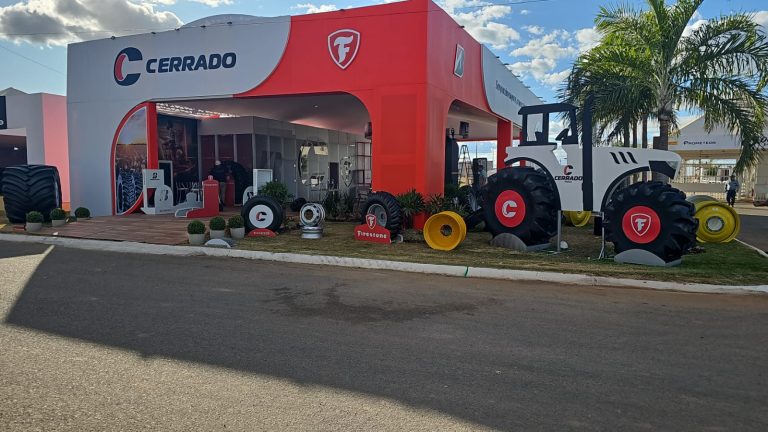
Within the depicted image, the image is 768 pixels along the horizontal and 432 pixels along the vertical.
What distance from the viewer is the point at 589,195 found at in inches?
363

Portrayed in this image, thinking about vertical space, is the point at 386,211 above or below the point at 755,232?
above

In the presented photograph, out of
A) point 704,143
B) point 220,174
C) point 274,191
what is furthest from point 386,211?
point 704,143

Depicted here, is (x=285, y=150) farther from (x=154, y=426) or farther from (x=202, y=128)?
(x=154, y=426)

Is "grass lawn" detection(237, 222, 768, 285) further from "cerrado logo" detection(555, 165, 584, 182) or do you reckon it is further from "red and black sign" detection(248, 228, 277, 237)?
"cerrado logo" detection(555, 165, 584, 182)

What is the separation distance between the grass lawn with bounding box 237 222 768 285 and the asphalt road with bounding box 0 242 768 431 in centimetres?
91

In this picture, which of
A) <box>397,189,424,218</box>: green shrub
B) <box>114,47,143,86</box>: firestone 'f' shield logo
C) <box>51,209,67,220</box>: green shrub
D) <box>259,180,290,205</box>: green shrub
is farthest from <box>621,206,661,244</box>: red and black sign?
<box>114,47,143,86</box>: firestone 'f' shield logo

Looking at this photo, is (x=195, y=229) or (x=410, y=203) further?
(x=410, y=203)

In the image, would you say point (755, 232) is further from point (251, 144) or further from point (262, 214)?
point (251, 144)

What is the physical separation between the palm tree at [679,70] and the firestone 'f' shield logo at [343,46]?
680 cm

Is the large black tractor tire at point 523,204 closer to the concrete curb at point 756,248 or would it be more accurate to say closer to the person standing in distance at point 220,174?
the concrete curb at point 756,248

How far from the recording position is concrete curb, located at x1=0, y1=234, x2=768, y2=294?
281 inches

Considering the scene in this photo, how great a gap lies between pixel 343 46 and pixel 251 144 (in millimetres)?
8435

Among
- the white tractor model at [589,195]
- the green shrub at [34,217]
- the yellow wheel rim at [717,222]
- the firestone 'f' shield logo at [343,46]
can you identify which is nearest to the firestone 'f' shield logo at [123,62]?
the green shrub at [34,217]

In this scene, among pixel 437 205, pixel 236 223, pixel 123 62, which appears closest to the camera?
pixel 236 223
